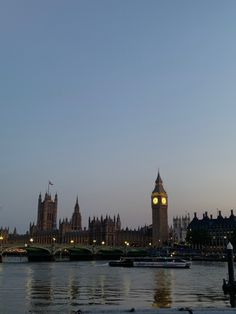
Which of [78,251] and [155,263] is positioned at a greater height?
[78,251]

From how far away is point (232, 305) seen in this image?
109 ft

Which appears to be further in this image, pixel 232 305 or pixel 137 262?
pixel 137 262

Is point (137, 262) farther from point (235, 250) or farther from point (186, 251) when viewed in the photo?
point (186, 251)

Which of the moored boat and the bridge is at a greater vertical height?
the bridge

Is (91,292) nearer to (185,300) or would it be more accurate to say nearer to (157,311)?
(185,300)

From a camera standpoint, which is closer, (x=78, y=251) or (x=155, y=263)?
(x=155, y=263)

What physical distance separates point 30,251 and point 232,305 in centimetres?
13949

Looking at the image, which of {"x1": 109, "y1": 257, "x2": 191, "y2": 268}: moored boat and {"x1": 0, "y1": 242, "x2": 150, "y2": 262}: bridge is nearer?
{"x1": 109, "y1": 257, "x2": 191, "y2": 268}: moored boat

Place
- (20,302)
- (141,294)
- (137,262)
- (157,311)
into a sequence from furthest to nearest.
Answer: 1. (137,262)
2. (141,294)
3. (20,302)
4. (157,311)

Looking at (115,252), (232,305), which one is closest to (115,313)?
(232,305)

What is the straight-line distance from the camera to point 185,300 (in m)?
35.9

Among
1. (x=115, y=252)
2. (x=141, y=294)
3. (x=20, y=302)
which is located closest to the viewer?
(x=20, y=302)

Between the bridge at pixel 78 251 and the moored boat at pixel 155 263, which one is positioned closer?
the moored boat at pixel 155 263

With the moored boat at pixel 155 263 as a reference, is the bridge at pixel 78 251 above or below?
above
